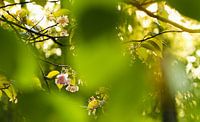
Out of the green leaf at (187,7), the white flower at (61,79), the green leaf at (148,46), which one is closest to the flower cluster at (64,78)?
the white flower at (61,79)

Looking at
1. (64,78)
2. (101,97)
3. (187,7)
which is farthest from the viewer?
(64,78)

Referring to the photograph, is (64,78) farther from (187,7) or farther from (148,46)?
(187,7)

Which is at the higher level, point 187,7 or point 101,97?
point 187,7

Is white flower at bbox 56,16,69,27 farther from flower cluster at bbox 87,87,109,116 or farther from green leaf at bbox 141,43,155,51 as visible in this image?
flower cluster at bbox 87,87,109,116

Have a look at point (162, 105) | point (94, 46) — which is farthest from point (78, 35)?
point (162, 105)

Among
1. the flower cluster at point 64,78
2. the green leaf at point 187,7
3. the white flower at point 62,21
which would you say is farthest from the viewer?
the white flower at point 62,21

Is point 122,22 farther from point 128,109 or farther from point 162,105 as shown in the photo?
point 162,105

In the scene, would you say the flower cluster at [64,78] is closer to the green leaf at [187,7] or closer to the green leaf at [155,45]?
the green leaf at [155,45]

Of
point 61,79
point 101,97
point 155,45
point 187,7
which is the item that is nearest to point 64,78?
point 61,79
